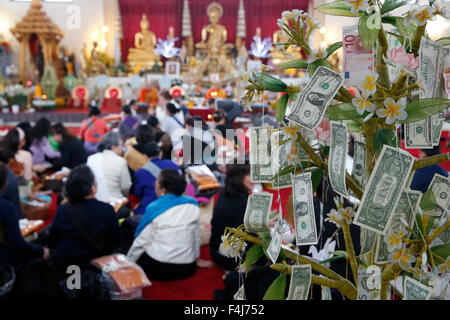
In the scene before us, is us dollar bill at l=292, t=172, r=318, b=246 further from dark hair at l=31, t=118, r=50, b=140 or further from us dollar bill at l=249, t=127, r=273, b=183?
dark hair at l=31, t=118, r=50, b=140

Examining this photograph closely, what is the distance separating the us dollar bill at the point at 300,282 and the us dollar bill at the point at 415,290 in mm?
191

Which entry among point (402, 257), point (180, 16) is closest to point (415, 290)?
point (402, 257)

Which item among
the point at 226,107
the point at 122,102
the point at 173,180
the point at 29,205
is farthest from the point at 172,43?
the point at 173,180

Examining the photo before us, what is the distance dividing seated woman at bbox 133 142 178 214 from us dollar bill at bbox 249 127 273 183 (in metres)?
2.42

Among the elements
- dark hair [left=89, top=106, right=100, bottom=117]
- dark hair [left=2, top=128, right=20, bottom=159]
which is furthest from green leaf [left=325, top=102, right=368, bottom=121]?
dark hair [left=89, top=106, right=100, bottom=117]

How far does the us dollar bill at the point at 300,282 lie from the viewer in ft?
3.05

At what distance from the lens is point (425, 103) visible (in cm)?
79

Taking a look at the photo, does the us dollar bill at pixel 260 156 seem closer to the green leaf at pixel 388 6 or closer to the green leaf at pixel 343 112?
the green leaf at pixel 343 112

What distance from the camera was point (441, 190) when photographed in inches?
38.3

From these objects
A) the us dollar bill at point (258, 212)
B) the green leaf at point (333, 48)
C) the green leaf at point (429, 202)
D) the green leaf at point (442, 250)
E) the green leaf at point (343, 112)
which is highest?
the green leaf at point (333, 48)

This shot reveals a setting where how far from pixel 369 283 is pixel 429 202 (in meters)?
0.21

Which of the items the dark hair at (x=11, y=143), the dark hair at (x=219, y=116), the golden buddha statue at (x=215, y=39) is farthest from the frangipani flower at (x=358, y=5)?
the golden buddha statue at (x=215, y=39)

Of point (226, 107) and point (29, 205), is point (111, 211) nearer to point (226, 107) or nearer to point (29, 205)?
point (29, 205)

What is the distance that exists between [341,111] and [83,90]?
424 inches
